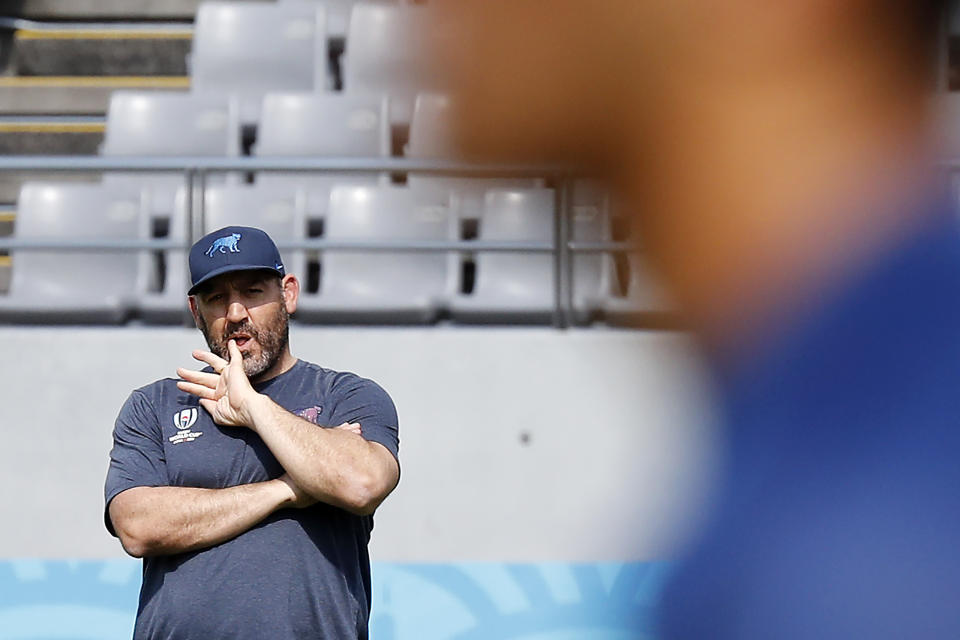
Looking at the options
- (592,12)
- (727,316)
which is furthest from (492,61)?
(727,316)

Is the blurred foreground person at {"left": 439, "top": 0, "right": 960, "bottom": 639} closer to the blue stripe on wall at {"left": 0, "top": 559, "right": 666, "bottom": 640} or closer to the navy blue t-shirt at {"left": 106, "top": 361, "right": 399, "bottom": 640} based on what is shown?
the navy blue t-shirt at {"left": 106, "top": 361, "right": 399, "bottom": 640}

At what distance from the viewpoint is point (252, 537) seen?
237cm

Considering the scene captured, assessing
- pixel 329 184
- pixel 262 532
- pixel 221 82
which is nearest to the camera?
pixel 262 532

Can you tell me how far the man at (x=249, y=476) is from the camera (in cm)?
233

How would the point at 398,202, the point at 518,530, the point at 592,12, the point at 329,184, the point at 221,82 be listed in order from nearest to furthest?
the point at 592,12 < the point at 518,530 < the point at 398,202 < the point at 329,184 < the point at 221,82

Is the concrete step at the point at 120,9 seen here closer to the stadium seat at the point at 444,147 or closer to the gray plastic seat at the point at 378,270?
the gray plastic seat at the point at 378,270

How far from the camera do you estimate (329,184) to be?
5773mm

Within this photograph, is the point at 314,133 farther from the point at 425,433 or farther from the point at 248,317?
the point at 248,317

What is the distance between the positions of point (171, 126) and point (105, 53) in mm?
1714

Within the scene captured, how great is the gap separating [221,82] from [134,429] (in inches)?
191

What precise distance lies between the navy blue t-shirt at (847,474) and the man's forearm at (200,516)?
1505 mm

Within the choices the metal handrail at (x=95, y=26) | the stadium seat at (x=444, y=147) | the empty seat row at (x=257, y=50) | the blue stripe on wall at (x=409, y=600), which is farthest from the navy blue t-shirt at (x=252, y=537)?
the metal handrail at (x=95, y=26)

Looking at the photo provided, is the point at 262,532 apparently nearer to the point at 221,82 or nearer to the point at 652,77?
the point at 652,77

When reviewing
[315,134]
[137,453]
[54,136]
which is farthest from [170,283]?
[137,453]
